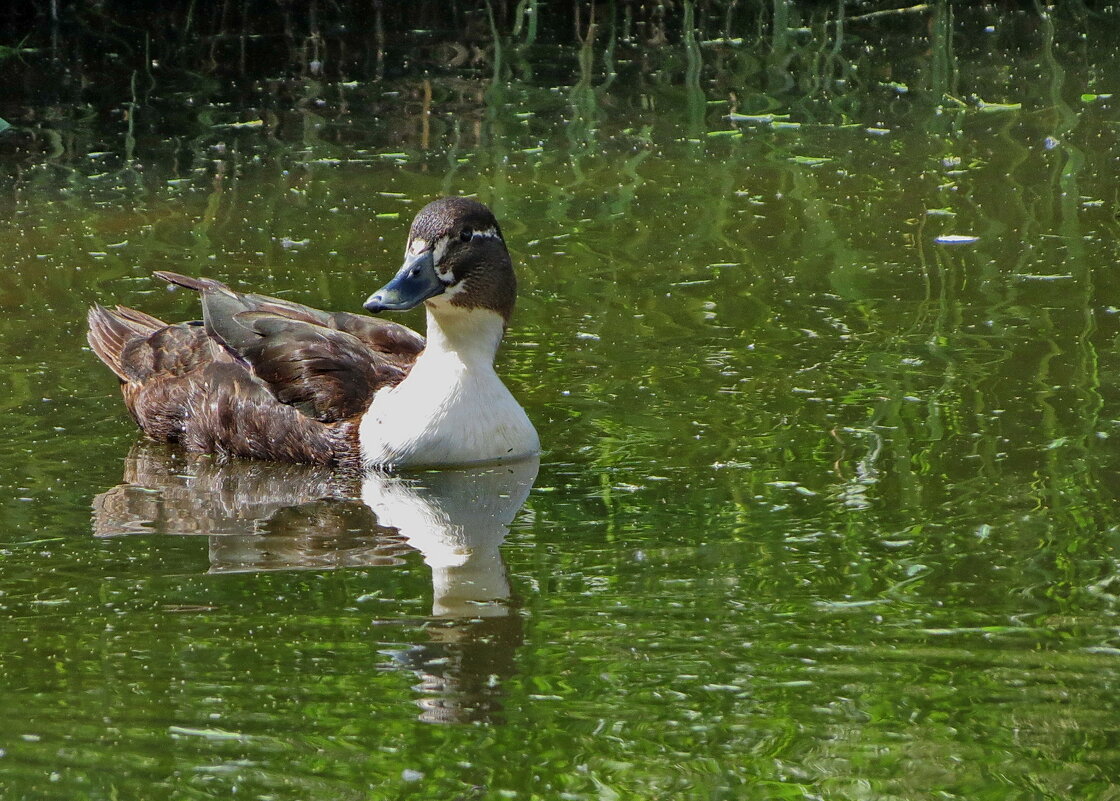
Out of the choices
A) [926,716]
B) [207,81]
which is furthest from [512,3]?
[926,716]

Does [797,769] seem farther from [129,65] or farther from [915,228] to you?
[129,65]

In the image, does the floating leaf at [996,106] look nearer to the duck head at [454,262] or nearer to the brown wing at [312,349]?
the brown wing at [312,349]

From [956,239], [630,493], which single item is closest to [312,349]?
[630,493]

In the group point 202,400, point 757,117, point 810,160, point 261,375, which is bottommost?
point 202,400

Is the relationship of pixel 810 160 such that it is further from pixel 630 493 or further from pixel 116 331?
pixel 630 493

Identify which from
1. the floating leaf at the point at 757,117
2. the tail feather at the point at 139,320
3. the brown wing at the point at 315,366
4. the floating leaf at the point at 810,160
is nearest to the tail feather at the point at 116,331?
the tail feather at the point at 139,320

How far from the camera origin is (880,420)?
24.3ft

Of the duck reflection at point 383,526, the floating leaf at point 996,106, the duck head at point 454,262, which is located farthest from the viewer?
the floating leaf at point 996,106

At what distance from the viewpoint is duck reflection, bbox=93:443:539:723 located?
5273 mm

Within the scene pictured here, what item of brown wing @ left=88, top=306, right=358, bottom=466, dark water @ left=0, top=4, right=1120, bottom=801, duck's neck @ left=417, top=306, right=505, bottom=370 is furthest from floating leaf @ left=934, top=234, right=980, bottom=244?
brown wing @ left=88, top=306, right=358, bottom=466

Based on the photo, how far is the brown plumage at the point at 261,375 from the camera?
7562 mm

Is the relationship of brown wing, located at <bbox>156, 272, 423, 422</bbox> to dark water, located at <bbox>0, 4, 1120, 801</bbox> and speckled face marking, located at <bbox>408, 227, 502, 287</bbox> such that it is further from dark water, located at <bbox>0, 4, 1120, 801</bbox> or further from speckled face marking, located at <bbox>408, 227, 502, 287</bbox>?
speckled face marking, located at <bbox>408, 227, 502, 287</bbox>

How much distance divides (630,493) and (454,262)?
127cm

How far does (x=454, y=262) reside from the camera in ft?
23.9
